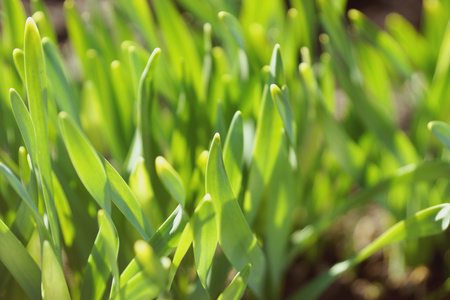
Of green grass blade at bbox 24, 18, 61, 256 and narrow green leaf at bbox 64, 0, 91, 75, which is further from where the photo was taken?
narrow green leaf at bbox 64, 0, 91, 75

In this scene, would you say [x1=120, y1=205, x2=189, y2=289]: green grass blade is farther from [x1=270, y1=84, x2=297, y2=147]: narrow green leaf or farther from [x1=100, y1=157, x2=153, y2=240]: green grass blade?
[x1=270, y1=84, x2=297, y2=147]: narrow green leaf

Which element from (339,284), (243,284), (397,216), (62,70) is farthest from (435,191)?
(62,70)

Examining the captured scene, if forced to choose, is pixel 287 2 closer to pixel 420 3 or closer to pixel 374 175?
pixel 420 3

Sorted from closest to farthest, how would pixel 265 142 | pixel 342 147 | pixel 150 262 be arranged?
pixel 150 262 < pixel 265 142 < pixel 342 147

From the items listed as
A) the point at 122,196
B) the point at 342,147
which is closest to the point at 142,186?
the point at 122,196

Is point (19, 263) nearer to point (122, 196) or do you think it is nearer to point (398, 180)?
point (122, 196)

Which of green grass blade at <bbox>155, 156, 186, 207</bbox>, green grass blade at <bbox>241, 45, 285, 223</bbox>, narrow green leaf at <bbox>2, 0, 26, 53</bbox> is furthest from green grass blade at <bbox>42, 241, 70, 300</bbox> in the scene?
narrow green leaf at <bbox>2, 0, 26, 53</bbox>

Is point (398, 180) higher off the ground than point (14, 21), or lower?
lower
